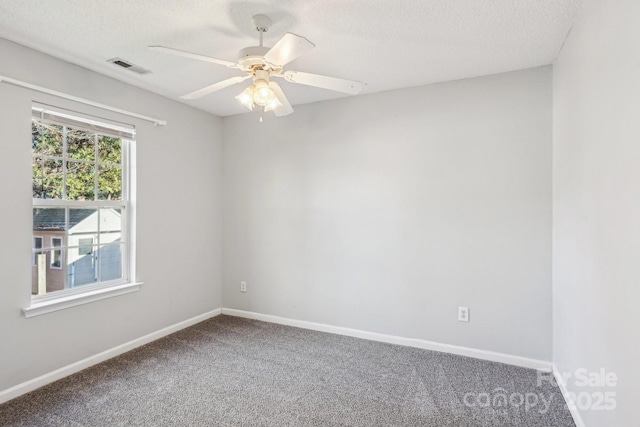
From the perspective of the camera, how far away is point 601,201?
5.45ft

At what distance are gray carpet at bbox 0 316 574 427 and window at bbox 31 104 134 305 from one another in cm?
80

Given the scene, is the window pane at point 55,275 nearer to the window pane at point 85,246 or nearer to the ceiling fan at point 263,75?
the window pane at point 85,246

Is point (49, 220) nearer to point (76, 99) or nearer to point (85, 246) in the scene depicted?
point (85, 246)

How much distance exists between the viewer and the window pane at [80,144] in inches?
111

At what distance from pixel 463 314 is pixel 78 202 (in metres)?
3.49

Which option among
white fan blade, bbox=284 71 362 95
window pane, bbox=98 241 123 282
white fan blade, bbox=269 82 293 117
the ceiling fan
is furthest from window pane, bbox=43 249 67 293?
white fan blade, bbox=284 71 362 95

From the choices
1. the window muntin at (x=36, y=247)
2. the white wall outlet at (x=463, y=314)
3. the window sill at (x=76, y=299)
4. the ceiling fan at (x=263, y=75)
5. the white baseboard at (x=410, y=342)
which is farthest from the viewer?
the white wall outlet at (x=463, y=314)

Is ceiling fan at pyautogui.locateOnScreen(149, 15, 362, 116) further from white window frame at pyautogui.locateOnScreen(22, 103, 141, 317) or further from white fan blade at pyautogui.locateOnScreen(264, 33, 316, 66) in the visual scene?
white window frame at pyautogui.locateOnScreen(22, 103, 141, 317)

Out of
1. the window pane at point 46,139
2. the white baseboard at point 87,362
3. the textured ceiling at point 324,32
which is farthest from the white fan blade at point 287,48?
the white baseboard at point 87,362

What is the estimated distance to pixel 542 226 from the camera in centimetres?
275

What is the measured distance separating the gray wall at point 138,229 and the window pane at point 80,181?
0.35 m

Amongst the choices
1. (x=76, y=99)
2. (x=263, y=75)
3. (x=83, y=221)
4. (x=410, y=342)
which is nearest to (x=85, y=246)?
(x=83, y=221)

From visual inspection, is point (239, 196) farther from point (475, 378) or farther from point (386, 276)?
point (475, 378)

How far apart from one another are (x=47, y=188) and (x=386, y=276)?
9.87ft
